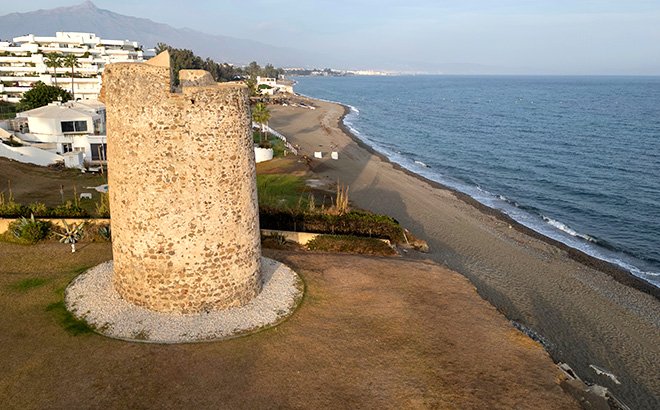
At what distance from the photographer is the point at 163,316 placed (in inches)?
555

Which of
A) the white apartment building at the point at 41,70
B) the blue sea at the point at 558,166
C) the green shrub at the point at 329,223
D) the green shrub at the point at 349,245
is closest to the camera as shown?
the green shrub at the point at 349,245

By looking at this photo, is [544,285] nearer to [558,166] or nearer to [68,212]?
[68,212]

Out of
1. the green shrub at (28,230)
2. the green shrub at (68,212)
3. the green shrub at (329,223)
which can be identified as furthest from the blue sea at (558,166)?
the green shrub at (28,230)

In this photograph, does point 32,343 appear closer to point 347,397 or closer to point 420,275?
point 347,397

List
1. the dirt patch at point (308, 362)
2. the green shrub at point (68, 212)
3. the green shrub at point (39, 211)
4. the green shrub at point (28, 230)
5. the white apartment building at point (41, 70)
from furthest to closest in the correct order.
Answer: the white apartment building at point (41, 70) → the green shrub at point (68, 212) → the green shrub at point (39, 211) → the green shrub at point (28, 230) → the dirt patch at point (308, 362)

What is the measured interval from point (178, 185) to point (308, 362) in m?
5.89

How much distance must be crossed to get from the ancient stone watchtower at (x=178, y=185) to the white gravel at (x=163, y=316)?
0.38 meters

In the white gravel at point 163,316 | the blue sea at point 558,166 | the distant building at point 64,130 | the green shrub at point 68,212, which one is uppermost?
the distant building at point 64,130

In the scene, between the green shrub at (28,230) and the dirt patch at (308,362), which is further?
the green shrub at (28,230)

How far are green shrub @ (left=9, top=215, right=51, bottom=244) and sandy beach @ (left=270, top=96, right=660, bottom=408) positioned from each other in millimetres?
17766

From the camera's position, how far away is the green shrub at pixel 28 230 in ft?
66.8

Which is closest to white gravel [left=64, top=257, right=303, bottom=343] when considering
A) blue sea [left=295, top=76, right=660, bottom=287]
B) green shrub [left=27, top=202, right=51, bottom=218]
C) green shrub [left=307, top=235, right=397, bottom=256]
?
green shrub [left=307, top=235, right=397, bottom=256]

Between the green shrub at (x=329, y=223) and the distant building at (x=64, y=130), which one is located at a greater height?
the distant building at (x=64, y=130)

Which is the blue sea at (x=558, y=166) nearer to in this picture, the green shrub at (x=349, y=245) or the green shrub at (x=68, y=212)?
the green shrub at (x=349, y=245)
